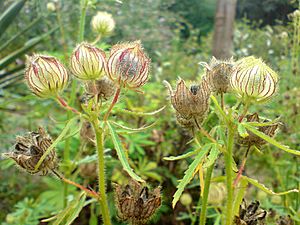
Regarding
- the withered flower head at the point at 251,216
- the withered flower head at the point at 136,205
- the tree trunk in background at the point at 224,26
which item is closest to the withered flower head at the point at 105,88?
the withered flower head at the point at 136,205

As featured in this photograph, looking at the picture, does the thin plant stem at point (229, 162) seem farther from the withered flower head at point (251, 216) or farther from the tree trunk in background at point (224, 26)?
the tree trunk in background at point (224, 26)

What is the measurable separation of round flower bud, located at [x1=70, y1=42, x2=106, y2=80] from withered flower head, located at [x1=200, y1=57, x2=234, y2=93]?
18 centimetres

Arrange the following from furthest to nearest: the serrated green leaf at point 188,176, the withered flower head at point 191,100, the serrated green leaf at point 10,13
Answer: the serrated green leaf at point 10,13 < the withered flower head at point 191,100 < the serrated green leaf at point 188,176

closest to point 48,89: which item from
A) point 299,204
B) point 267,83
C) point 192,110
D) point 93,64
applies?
point 93,64

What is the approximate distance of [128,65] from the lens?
73 cm

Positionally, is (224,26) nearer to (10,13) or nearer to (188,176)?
(10,13)

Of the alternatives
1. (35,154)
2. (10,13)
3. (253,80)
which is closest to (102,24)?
(35,154)

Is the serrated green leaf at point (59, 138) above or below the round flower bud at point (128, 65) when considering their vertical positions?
below

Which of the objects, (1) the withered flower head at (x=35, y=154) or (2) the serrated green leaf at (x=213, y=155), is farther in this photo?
(1) the withered flower head at (x=35, y=154)

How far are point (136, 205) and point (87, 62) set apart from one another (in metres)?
0.26

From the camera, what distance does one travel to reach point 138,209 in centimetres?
80

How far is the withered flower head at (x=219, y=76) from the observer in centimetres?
79

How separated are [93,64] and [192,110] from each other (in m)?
0.18

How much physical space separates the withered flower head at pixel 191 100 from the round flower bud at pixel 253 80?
0.07 metres
